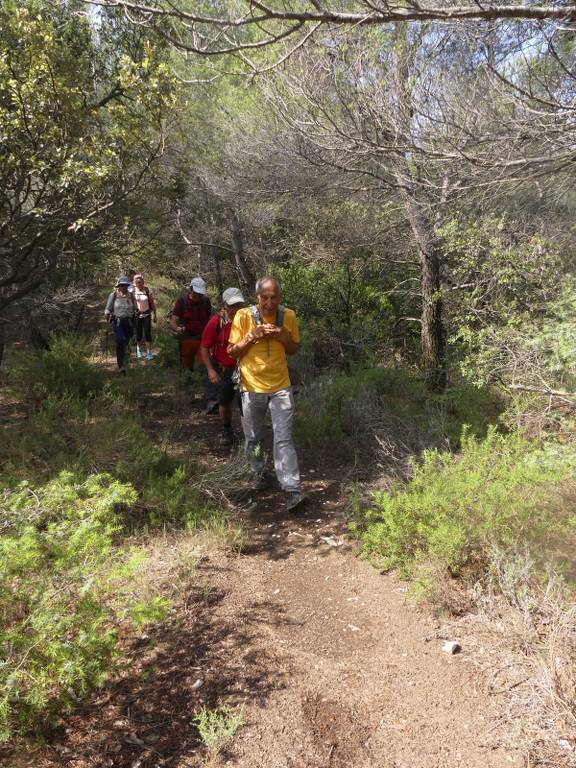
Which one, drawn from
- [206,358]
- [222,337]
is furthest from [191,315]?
[206,358]

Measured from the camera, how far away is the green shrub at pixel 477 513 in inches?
120

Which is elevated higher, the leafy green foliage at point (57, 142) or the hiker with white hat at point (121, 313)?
the leafy green foliage at point (57, 142)

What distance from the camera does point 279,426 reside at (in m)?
4.27

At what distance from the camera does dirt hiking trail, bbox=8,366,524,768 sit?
211 cm

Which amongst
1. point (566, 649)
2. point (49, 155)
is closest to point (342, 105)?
point (49, 155)

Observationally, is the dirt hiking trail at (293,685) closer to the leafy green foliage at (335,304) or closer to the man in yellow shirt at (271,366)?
the man in yellow shirt at (271,366)

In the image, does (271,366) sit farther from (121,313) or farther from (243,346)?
(121,313)

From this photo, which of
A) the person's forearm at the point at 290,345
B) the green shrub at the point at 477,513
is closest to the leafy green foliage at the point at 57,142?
the person's forearm at the point at 290,345

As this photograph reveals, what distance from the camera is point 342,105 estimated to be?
19.2 feet

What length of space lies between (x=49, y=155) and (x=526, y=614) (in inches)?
200

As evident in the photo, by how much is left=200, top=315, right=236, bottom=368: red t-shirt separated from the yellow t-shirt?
790 millimetres

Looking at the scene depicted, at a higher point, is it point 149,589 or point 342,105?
point 342,105

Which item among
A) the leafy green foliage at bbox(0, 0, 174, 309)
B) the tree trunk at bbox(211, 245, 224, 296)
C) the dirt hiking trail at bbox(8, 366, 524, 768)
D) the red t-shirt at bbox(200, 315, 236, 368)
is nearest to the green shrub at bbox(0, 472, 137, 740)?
the dirt hiking trail at bbox(8, 366, 524, 768)

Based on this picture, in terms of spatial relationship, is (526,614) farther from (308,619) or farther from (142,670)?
(142,670)
